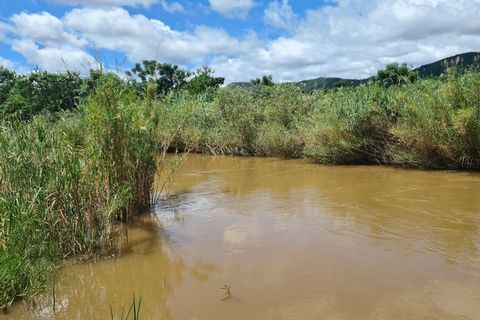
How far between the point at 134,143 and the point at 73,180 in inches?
70.5

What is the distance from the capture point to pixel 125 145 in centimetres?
689

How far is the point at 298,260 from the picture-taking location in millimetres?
5270

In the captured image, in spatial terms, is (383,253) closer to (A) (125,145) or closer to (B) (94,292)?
(B) (94,292)

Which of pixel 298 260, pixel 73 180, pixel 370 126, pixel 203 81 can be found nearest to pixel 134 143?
pixel 73 180

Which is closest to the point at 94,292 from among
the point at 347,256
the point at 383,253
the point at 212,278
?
the point at 212,278

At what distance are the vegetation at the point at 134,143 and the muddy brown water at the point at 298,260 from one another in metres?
0.49

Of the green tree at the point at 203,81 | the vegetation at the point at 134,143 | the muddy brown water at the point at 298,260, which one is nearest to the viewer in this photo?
the muddy brown water at the point at 298,260

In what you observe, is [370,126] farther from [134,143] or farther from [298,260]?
[298,260]

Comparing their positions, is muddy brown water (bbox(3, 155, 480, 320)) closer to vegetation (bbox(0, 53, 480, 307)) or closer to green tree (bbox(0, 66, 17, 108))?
vegetation (bbox(0, 53, 480, 307))

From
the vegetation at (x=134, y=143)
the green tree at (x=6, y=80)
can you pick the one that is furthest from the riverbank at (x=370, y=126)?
the green tree at (x=6, y=80)

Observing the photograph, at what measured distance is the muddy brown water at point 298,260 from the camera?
13.5 ft

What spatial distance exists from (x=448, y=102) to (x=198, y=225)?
671cm

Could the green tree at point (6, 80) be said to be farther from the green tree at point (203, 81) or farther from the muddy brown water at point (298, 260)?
the muddy brown water at point (298, 260)

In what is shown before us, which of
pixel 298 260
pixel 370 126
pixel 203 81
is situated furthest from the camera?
pixel 203 81
